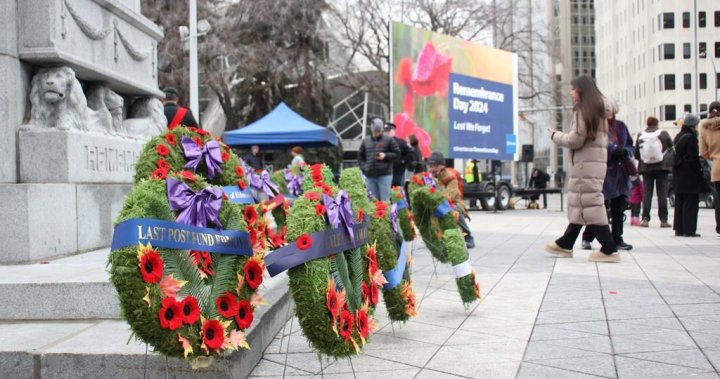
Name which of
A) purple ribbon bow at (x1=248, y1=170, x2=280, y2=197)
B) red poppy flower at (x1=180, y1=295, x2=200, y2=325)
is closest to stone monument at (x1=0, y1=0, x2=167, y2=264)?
purple ribbon bow at (x1=248, y1=170, x2=280, y2=197)

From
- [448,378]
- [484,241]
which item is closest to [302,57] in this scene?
[484,241]

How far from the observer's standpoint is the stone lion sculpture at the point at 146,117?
7.93m

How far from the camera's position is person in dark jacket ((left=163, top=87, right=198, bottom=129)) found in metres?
7.94

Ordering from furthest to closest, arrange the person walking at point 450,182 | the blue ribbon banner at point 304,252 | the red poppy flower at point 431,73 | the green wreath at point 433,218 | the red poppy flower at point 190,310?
the red poppy flower at point 431,73
the person walking at point 450,182
the green wreath at point 433,218
the blue ribbon banner at point 304,252
the red poppy flower at point 190,310

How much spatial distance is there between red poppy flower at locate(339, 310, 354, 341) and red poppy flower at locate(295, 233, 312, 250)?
0.38 m

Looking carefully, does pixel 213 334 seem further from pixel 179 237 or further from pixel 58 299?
pixel 58 299

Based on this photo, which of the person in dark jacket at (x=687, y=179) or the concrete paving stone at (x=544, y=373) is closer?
the concrete paving stone at (x=544, y=373)

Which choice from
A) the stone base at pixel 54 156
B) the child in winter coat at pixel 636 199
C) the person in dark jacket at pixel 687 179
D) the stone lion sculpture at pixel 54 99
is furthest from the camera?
the child in winter coat at pixel 636 199

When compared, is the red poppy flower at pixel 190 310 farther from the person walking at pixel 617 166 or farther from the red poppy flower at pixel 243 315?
the person walking at pixel 617 166

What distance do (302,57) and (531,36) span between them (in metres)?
12.6

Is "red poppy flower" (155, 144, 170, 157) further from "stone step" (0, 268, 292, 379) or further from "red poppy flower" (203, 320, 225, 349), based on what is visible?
"red poppy flower" (203, 320, 225, 349)

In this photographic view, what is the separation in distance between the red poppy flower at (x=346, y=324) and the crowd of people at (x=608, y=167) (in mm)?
5405

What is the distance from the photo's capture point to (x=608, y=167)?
9492 mm

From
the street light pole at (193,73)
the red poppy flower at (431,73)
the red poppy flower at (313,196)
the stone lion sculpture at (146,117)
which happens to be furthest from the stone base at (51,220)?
the red poppy flower at (431,73)
